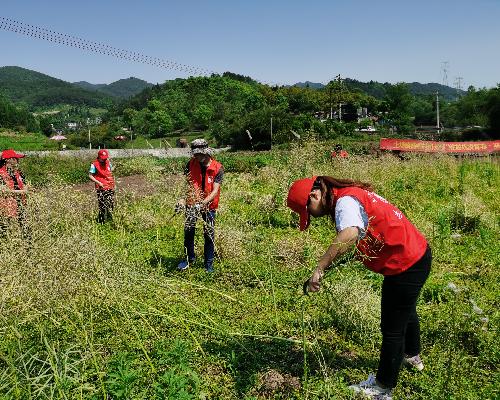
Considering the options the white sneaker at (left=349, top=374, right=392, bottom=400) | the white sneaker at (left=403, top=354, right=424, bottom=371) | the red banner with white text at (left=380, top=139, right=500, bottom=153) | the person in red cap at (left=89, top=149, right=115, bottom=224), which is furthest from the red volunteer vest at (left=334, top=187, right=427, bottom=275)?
the red banner with white text at (left=380, top=139, right=500, bottom=153)

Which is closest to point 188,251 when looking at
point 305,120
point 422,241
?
point 422,241

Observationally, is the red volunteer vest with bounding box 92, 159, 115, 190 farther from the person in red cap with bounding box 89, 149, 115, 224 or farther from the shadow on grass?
the shadow on grass

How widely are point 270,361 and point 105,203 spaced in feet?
16.1

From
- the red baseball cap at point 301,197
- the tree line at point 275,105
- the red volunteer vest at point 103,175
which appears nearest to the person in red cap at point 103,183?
the red volunteer vest at point 103,175

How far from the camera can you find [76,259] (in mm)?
2955

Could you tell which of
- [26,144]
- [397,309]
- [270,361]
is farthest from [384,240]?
[26,144]

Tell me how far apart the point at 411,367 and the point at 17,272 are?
2846 mm

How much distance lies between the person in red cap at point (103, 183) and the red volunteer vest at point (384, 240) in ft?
18.5

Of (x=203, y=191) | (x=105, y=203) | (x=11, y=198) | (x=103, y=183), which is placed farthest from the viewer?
(x=103, y=183)

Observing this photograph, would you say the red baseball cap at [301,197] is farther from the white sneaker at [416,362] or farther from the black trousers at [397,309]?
the white sneaker at [416,362]

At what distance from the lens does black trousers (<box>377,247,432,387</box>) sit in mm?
2822

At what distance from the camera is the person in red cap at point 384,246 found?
2.69m

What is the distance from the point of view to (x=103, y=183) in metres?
7.82

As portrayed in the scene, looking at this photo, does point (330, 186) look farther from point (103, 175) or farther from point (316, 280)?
point (103, 175)
